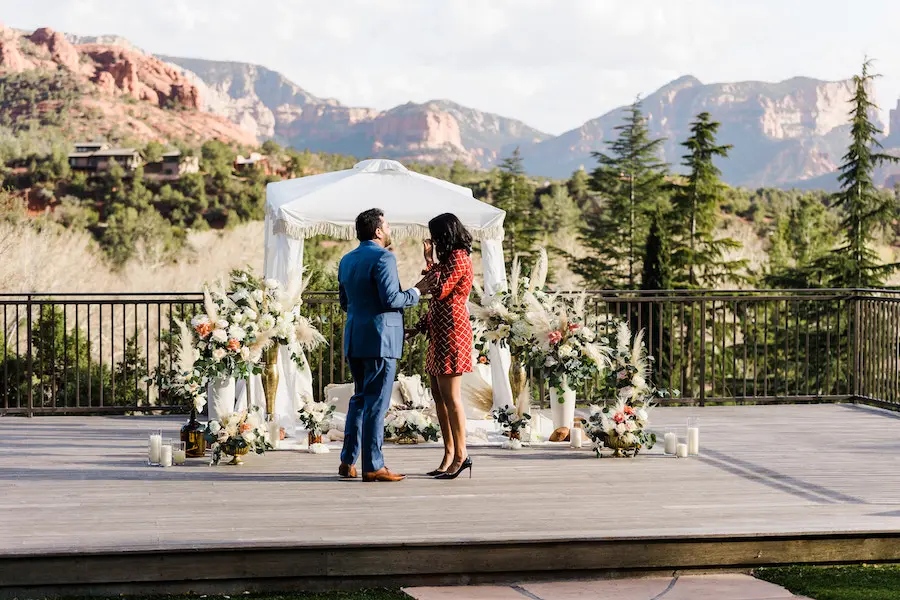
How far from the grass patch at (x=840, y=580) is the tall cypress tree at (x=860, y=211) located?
24596 millimetres

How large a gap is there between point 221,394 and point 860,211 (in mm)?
24798

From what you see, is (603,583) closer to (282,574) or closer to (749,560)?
(749,560)

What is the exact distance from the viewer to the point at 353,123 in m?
131

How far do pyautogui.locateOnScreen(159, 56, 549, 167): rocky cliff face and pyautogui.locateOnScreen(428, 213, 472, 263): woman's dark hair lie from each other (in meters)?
102

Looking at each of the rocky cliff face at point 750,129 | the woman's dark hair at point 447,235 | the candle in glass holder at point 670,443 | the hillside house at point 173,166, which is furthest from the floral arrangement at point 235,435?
the rocky cliff face at point 750,129

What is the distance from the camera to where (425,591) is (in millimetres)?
4406

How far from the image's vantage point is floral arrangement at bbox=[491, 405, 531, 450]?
7.43 meters

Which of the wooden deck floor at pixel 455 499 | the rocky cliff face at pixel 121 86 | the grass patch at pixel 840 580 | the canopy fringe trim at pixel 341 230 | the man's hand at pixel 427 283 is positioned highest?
the rocky cliff face at pixel 121 86

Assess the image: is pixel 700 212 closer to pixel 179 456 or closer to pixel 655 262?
pixel 655 262

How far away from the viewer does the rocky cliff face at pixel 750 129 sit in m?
125

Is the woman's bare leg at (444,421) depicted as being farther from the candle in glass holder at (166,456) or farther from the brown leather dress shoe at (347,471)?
the candle in glass holder at (166,456)

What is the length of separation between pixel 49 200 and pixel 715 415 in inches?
1544

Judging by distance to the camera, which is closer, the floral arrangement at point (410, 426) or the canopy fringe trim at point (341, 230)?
the floral arrangement at point (410, 426)

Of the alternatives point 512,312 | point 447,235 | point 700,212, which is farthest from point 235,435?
point 700,212
